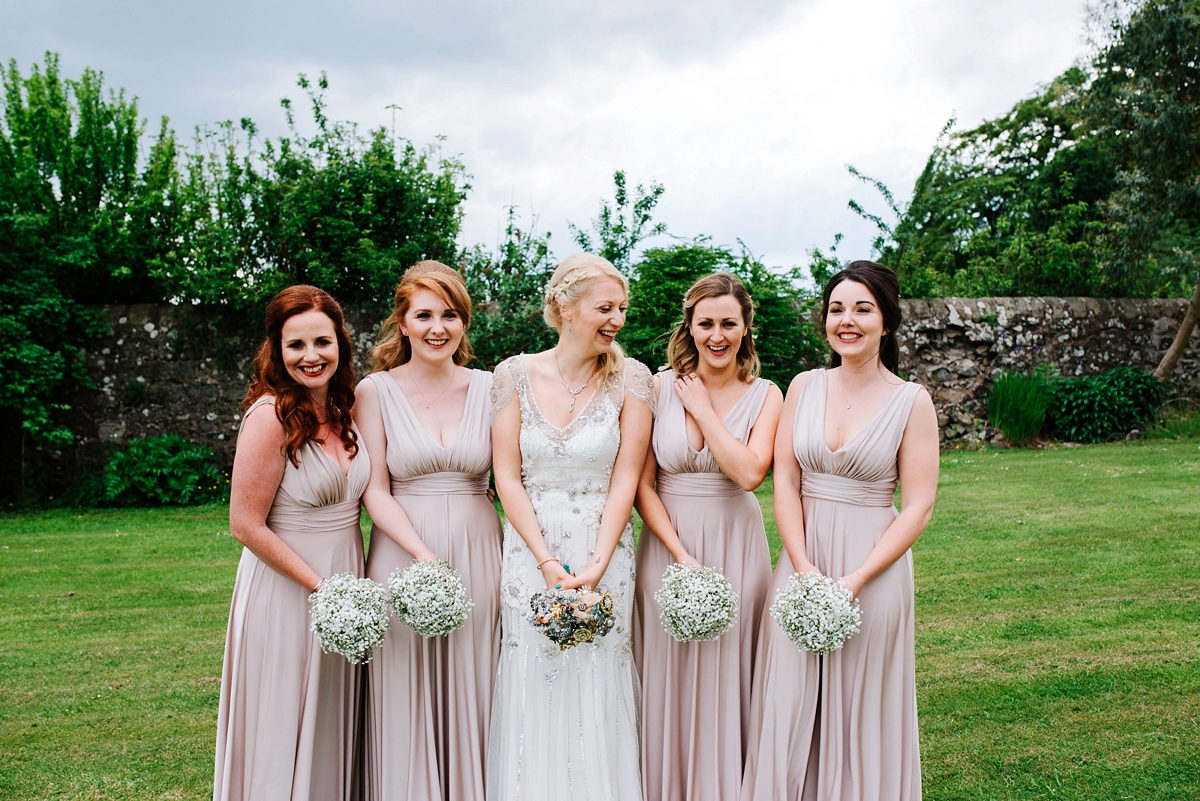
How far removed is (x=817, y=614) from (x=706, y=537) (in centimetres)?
81

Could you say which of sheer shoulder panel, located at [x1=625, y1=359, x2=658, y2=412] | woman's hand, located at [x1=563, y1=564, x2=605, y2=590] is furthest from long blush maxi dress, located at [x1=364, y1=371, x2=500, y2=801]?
sheer shoulder panel, located at [x1=625, y1=359, x2=658, y2=412]

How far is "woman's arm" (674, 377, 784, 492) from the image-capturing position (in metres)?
4.00

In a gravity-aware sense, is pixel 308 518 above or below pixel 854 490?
below

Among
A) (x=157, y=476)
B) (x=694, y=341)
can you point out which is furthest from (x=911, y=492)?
(x=157, y=476)

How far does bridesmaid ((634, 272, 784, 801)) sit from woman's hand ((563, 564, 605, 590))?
40cm

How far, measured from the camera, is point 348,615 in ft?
11.8

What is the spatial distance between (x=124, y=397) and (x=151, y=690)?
24.3ft

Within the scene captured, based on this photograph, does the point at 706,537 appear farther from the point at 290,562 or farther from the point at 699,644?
the point at 290,562

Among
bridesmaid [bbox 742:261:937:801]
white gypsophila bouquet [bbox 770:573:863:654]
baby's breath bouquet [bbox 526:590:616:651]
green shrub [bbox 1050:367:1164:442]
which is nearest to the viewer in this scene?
white gypsophila bouquet [bbox 770:573:863:654]

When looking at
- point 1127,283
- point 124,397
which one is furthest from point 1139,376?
point 124,397

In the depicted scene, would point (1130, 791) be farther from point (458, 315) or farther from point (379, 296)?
point (379, 296)

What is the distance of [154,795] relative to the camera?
15.0 feet

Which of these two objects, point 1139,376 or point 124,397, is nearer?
point 124,397

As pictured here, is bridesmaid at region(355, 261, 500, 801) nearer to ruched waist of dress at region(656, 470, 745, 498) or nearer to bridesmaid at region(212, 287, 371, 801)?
bridesmaid at region(212, 287, 371, 801)
